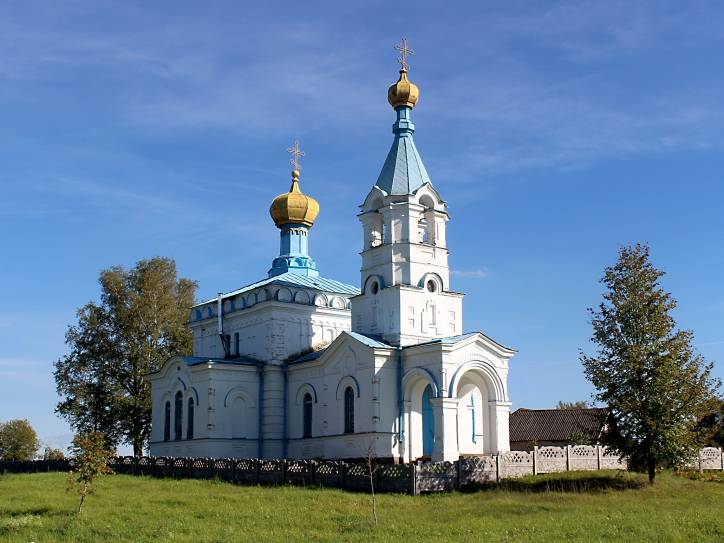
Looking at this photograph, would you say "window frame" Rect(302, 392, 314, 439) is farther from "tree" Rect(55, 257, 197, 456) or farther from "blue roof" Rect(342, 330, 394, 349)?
"tree" Rect(55, 257, 197, 456)

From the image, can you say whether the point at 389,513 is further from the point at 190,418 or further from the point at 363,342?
the point at 190,418

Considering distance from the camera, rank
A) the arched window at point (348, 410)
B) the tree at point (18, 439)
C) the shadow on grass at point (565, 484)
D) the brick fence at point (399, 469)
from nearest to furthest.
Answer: the shadow on grass at point (565, 484) < the brick fence at point (399, 469) < the arched window at point (348, 410) < the tree at point (18, 439)

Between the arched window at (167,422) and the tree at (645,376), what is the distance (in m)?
18.7

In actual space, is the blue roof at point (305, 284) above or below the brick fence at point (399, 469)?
above

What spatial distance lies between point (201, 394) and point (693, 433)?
59.5 feet

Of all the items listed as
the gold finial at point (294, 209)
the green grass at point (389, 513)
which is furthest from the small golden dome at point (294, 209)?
the green grass at point (389, 513)

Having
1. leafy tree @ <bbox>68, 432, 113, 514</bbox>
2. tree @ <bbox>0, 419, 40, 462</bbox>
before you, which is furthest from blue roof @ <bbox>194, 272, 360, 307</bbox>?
tree @ <bbox>0, 419, 40, 462</bbox>

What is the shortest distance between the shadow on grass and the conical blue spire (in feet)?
39.1

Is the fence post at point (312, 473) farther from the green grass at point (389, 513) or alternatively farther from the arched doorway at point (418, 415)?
the arched doorway at point (418, 415)

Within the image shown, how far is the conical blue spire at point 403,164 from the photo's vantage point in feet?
105

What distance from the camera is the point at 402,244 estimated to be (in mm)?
31188

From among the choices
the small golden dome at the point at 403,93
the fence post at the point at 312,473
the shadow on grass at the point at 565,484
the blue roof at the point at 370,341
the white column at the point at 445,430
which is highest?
the small golden dome at the point at 403,93

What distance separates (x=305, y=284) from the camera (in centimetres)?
3528

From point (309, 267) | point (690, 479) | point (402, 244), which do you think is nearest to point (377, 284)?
point (402, 244)
